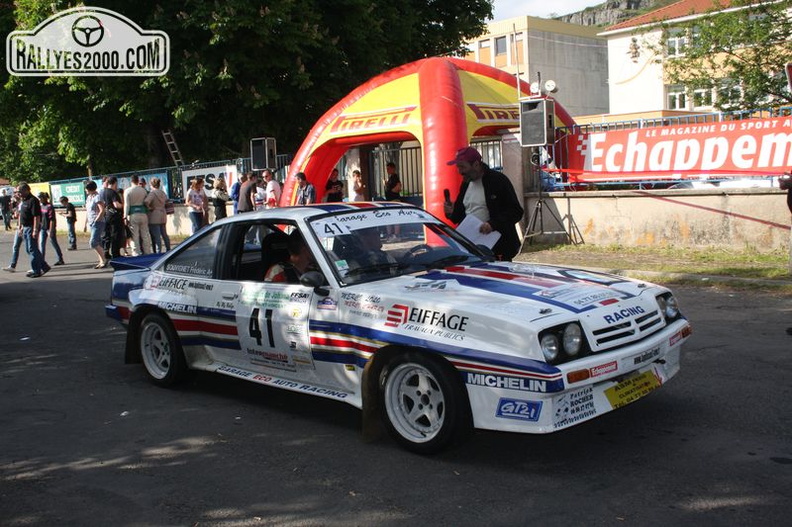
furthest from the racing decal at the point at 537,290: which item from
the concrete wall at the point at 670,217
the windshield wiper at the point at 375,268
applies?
the concrete wall at the point at 670,217

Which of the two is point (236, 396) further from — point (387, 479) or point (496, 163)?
point (496, 163)

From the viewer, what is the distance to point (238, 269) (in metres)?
6.39

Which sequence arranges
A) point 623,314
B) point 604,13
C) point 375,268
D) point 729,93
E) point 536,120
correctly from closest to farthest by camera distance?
point 623,314 < point 375,268 < point 536,120 < point 729,93 < point 604,13

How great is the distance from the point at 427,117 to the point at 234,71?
9030 millimetres

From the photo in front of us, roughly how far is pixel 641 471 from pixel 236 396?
11.0 feet

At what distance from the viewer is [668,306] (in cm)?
541

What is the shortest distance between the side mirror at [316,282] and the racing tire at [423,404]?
2.47 feet

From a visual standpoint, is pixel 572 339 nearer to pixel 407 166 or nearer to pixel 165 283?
pixel 165 283

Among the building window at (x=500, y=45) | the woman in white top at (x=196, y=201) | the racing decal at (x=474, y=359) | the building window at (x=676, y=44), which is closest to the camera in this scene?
the racing decal at (x=474, y=359)

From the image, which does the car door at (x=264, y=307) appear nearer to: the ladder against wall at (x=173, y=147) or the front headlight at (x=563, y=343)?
the front headlight at (x=563, y=343)

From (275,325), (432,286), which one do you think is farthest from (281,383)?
(432,286)

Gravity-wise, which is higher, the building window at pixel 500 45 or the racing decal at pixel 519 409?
the building window at pixel 500 45

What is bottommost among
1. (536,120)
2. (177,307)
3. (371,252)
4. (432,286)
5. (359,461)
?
(359,461)

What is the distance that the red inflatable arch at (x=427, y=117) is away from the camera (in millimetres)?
16000
